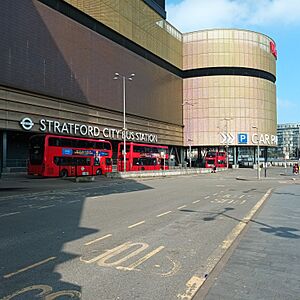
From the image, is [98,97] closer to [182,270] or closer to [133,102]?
[133,102]

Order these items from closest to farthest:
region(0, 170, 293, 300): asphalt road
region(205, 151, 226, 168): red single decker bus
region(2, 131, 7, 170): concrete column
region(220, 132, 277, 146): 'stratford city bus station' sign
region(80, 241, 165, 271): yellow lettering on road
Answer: region(0, 170, 293, 300): asphalt road < region(80, 241, 165, 271): yellow lettering on road < region(2, 131, 7, 170): concrete column < region(205, 151, 226, 168): red single decker bus < region(220, 132, 277, 146): 'stratford city bus station' sign

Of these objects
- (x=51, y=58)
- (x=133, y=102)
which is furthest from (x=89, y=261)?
(x=133, y=102)

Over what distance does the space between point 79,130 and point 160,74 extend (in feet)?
101

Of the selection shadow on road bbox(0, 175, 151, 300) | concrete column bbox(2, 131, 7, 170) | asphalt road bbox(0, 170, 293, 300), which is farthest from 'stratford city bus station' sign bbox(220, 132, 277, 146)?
shadow on road bbox(0, 175, 151, 300)

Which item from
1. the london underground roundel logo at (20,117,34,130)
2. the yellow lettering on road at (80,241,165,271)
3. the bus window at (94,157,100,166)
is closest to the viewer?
the yellow lettering on road at (80,241,165,271)

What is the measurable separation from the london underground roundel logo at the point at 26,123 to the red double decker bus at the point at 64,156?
10852 millimetres

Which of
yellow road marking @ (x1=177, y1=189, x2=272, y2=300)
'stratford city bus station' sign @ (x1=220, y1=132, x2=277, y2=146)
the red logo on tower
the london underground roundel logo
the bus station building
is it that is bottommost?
yellow road marking @ (x1=177, y1=189, x2=272, y2=300)

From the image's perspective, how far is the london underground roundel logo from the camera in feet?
145

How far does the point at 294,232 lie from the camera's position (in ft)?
29.7

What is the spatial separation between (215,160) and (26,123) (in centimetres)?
4021

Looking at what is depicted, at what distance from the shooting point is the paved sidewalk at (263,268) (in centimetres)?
484

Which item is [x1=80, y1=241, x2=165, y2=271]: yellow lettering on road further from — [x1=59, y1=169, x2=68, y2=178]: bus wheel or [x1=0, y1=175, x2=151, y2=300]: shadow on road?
[x1=59, y1=169, x2=68, y2=178]: bus wheel

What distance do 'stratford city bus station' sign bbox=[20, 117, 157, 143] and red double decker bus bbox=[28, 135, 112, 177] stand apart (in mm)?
10998

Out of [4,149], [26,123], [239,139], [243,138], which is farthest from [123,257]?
[243,138]
